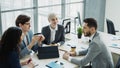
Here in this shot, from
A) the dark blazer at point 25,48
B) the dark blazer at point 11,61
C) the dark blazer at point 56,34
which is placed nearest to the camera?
the dark blazer at point 11,61

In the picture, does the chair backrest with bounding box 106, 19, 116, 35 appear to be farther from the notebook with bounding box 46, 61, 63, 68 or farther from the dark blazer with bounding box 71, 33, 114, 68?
the notebook with bounding box 46, 61, 63, 68

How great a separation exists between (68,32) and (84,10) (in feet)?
7.47

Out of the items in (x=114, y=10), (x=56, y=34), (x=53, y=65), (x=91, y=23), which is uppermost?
(x=114, y=10)

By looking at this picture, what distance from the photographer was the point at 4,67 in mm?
2084

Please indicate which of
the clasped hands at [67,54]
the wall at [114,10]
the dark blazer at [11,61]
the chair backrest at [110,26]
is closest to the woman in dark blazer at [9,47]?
the dark blazer at [11,61]

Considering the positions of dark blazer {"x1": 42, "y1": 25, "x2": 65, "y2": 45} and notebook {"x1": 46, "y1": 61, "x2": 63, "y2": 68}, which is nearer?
notebook {"x1": 46, "y1": 61, "x2": 63, "y2": 68}

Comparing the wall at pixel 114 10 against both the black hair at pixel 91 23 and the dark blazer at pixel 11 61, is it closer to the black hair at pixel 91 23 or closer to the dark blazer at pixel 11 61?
the black hair at pixel 91 23

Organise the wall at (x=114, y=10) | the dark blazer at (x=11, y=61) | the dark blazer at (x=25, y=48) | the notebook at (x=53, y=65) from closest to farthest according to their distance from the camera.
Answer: the dark blazer at (x=11, y=61), the notebook at (x=53, y=65), the dark blazer at (x=25, y=48), the wall at (x=114, y=10)

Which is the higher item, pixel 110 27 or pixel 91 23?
pixel 91 23

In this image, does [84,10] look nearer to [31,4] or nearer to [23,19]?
[31,4]

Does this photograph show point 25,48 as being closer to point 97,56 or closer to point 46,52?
point 46,52

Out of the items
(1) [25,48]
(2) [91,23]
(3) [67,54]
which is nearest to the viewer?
(2) [91,23]

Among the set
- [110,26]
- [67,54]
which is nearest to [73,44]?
[67,54]

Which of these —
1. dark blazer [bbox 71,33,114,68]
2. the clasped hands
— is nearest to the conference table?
the clasped hands
